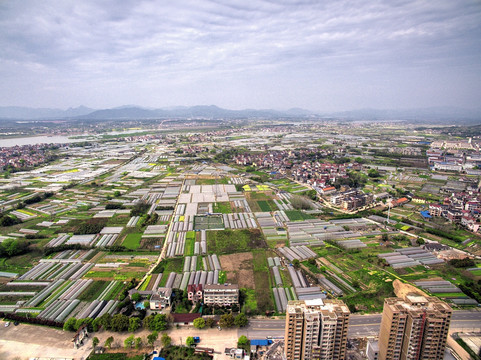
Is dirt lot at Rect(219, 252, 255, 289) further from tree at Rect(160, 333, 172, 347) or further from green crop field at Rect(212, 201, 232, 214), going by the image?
green crop field at Rect(212, 201, 232, 214)

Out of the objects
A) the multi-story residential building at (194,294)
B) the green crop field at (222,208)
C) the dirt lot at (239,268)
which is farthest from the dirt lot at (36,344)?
the green crop field at (222,208)

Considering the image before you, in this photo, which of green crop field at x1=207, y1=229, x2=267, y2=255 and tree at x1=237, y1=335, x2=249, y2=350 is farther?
green crop field at x1=207, y1=229, x2=267, y2=255

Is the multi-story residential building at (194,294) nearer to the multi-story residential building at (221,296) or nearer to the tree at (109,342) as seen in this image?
the multi-story residential building at (221,296)

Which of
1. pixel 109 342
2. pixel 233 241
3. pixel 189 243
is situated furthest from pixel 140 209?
pixel 109 342

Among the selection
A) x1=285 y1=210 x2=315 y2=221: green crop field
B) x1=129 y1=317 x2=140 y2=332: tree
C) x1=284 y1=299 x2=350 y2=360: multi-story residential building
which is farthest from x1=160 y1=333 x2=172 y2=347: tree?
x1=285 y1=210 x2=315 y2=221: green crop field

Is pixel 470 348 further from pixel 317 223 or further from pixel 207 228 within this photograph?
pixel 207 228

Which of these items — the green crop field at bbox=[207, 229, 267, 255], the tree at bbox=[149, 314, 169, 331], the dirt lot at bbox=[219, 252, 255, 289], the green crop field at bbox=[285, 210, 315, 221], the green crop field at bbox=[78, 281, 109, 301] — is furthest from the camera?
the green crop field at bbox=[285, 210, 315, 221]
